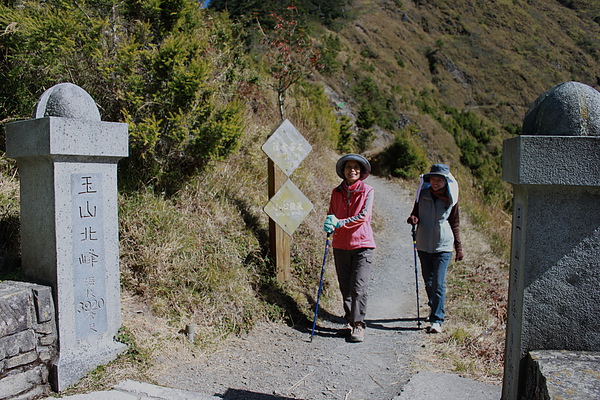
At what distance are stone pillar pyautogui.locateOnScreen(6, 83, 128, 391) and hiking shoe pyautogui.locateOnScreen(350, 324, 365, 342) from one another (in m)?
2.22

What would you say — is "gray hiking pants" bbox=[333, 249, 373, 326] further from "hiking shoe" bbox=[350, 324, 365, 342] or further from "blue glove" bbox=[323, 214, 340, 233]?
"blue glove" bbox=[323, 214, 340, 233]

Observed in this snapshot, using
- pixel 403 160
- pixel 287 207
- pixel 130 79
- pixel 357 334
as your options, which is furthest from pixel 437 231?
pixel 403 160

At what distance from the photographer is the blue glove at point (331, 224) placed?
456cm

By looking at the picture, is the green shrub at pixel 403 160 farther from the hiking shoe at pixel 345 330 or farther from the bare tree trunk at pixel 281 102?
the hiking shoe at pixel 345 330

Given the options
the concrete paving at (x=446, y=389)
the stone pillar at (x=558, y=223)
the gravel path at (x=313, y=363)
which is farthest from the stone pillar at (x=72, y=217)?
the stone pillar at (x=558, y=223)

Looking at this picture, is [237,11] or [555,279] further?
[237,11]

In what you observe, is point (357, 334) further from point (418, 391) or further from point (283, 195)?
point (283, 195)

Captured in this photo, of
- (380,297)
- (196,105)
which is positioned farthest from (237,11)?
(380,297)

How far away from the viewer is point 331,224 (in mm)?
4594

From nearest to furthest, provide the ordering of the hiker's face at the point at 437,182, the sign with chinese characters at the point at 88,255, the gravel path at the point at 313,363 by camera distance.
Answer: the sign with chinese characters at the point at 88,255, the gravel path at the point at 313,363, the hiker's face at the point at 437,182

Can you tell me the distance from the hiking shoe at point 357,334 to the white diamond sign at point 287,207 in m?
1.33

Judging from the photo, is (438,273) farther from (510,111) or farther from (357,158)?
(510,111)

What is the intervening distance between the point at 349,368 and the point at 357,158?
1.98m

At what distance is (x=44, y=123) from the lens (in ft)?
10.7
